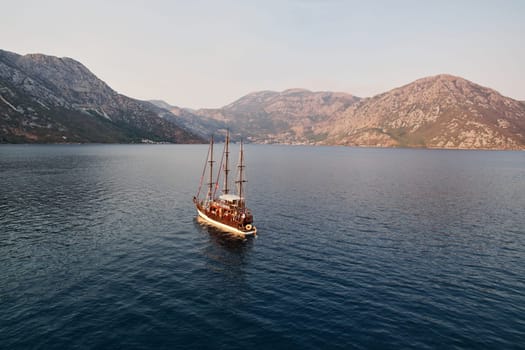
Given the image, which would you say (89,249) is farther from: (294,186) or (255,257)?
(294,186)

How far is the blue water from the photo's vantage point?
3084 cm

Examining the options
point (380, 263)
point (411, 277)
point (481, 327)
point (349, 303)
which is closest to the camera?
point (481, 327)

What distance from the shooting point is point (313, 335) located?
31.0 meters

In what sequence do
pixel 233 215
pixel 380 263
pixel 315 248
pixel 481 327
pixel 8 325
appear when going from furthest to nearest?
pixel 233 215
pixel 315 248
pixel 380 263
pixel 481 327
pixel 8 325

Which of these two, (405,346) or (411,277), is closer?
(405,346)

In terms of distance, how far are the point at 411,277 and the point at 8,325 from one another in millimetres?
49684

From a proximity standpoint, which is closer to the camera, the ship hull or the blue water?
the blue water

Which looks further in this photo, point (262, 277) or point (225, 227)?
point (225, 227)

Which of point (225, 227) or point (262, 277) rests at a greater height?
point (225, 227)

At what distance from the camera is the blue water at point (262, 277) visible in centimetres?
3084

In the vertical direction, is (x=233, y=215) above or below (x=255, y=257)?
above

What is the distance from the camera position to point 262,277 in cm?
4444

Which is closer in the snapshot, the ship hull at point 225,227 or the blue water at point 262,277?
the blue water at point 262,277

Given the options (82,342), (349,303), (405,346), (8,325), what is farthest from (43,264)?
(405,346)
